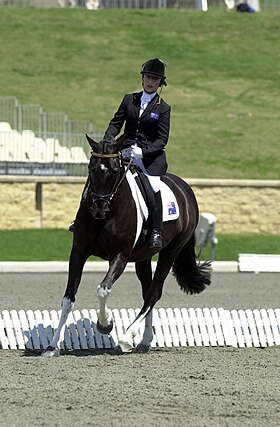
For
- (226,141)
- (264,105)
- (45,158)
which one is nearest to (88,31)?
(264,105)

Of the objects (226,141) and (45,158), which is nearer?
(45,158)

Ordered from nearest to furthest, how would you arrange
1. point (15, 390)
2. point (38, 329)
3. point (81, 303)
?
point (15, 390), point (38, 329), point (81, 303)

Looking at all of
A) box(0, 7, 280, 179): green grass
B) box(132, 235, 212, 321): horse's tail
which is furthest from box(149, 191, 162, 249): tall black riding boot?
box(0, 7, 280, 179): green grass

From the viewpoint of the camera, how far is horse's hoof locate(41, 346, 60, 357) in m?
8.69

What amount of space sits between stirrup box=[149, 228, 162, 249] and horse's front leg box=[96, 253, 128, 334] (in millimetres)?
401

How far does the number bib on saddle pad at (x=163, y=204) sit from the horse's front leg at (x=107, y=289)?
36cm

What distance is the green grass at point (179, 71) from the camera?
2686cm

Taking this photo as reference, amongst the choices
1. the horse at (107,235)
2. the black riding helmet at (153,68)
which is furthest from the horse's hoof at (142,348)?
the black riding helmet at (153,68)

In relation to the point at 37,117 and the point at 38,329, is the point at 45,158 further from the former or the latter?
the point at 38,329

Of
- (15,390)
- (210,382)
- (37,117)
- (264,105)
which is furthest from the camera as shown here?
(264,105)

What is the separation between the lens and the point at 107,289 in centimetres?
870

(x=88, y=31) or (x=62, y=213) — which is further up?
(x=88, y=31)

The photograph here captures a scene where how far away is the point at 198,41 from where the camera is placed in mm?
34688

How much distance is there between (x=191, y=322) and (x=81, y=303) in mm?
2861
